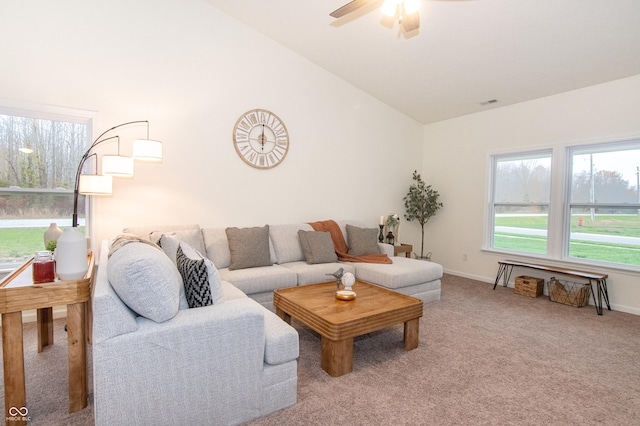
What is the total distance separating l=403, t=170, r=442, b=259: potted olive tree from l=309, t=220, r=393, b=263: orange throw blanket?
5.50ft

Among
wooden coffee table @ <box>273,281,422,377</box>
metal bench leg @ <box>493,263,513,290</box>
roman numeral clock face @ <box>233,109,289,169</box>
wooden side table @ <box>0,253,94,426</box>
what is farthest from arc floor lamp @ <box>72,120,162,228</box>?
metal bench leg @ <box>493,263,513,290</box>

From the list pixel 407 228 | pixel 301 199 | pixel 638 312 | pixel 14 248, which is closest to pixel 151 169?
pixel 14 248

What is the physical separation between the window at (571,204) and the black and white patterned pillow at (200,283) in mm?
4463

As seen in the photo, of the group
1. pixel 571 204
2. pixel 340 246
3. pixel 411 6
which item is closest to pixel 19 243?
pixel 340 246

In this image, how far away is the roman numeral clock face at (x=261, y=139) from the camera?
4.28 metres

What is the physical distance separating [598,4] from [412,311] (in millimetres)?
3112

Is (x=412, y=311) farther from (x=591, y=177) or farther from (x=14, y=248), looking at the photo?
(x=14, y=248)

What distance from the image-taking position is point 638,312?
3.72m

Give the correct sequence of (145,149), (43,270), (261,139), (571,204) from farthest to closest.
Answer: (261,139)
(571,204)
(145,149)
(43,270)

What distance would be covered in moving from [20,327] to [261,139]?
3213mm

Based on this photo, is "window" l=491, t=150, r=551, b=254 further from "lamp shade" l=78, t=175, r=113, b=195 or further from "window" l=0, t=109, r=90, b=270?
"window" l=0, t=109, r=90, b=270

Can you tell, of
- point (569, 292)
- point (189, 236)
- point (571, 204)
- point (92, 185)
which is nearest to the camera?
point (92, 185)

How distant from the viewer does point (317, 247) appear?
4133mm

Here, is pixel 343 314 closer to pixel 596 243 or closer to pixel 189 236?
pixel 189 236
